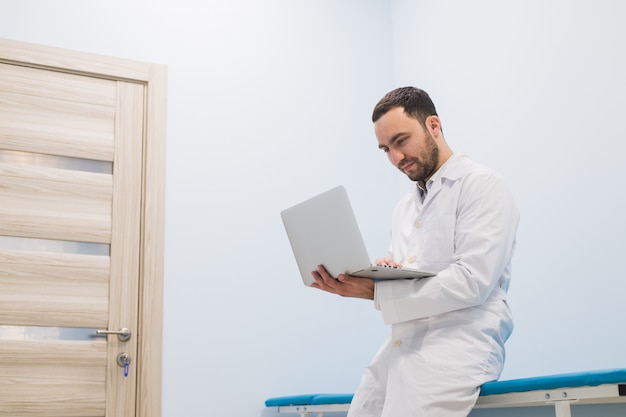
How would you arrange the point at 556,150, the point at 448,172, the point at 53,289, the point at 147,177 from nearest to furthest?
the point at 448,172 → the point at 556,150 → the point at 53,289 → the point at 147,177

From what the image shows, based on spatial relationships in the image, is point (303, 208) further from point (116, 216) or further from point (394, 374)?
point (116, 216)

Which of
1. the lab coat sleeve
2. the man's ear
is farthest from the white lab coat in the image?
the man's ear

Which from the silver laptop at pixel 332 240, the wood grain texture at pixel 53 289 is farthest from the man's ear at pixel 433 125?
the wood grain texture at pixel 53 289

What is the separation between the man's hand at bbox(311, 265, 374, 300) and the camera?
A: 7.11ft

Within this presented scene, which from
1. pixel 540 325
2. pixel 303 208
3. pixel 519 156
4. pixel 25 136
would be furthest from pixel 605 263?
pixel 25 136

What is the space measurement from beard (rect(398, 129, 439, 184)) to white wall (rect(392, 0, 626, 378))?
744mm

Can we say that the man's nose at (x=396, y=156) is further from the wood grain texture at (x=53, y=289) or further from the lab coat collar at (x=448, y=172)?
the wood grain texture at (x=53, y=289)

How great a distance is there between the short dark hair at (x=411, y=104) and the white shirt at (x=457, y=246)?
0.16m

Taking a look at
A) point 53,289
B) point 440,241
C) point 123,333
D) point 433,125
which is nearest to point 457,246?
point 440,241

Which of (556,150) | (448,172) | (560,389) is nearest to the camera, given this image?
(560,389)

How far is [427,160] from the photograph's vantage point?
2318 mm

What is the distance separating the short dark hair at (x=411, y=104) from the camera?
2338 mm

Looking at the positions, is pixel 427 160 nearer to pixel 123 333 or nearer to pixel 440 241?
pixel 440 241

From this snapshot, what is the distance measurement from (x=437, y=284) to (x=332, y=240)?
30 centimetres
